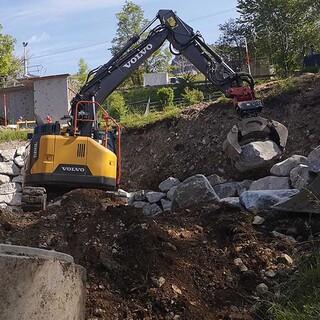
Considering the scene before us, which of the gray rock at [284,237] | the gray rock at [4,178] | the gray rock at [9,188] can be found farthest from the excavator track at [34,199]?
the gray rock at [4,178]

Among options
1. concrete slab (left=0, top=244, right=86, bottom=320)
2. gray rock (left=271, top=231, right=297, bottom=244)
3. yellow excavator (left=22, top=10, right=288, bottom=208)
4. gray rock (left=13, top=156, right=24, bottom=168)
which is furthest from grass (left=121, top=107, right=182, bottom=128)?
concrete slab (left=0, top=244, right=86, bottom=320)

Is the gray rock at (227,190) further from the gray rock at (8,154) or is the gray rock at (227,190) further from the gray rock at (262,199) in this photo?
the gray rock at (8,154)

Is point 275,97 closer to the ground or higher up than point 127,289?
higher up

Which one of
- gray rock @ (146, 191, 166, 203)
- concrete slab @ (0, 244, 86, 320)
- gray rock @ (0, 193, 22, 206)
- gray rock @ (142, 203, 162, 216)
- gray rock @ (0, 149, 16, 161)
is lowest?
gray rock @ (0, 193, 22, 206)

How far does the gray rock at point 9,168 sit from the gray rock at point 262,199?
1428 centimetres

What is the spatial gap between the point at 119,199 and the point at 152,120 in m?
8.94

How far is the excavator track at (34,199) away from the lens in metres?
9.89

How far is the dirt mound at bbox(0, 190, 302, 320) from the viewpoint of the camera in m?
4.66

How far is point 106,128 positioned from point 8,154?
Answer: 1069cm

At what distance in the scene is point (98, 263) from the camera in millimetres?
5090

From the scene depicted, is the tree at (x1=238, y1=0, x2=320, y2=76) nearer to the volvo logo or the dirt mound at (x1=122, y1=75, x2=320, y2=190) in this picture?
the dirt mound at (x1=122, y1=75, x2=320, y2=190)

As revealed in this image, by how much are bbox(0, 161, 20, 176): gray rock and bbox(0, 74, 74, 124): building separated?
9.10 metres

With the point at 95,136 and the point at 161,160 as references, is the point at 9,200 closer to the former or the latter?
the point at 161,160

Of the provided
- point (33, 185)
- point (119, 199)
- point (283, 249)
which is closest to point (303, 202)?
point (283, 249)
